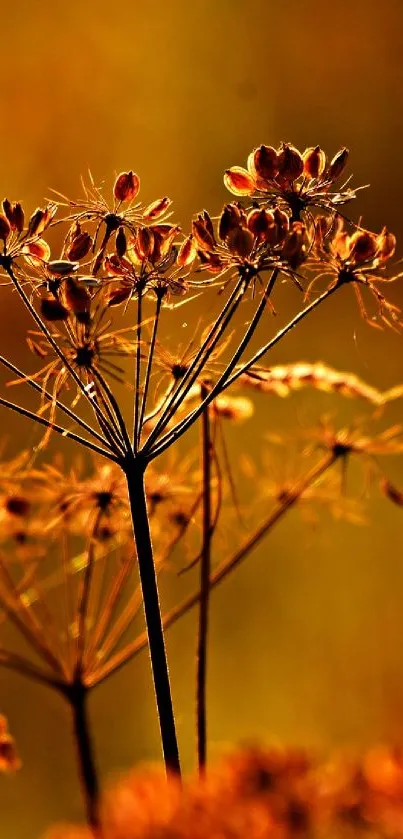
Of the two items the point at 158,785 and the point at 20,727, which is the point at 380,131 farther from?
the point at 158,785

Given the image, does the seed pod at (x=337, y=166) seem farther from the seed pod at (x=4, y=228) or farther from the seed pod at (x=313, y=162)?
the seed pod at (x=4, y=228)

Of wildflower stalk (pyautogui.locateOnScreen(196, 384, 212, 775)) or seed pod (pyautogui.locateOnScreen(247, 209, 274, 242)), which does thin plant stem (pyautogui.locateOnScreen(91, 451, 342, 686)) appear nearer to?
wildflower stalk (pyautogui.locateOnScreen(196, 384, 212, 775))

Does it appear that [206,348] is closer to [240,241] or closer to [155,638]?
[240,241]

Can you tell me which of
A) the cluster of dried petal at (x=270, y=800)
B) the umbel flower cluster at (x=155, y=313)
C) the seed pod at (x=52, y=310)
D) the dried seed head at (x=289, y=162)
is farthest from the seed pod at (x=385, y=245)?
the cluster of dried petal at (x=270, y=800)

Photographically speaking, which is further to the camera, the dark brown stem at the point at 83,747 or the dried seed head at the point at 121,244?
the dark brown stem at the point at 83,747

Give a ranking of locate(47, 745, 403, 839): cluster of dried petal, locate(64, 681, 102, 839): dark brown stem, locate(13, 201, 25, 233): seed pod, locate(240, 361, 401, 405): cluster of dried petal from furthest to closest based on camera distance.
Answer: locate(240, 361, 401, 405): cluster of dried petal → locate(64, 681, 102, 839): dark brown stem → locate(13, 201, 25, 233): seed pod → locate(47, 745, 403, 839): cluster of dried petal

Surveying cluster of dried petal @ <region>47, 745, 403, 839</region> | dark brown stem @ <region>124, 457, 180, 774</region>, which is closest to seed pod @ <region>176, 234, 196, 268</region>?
dark brown stem @ <region>124, 457, 180, 774</region>
